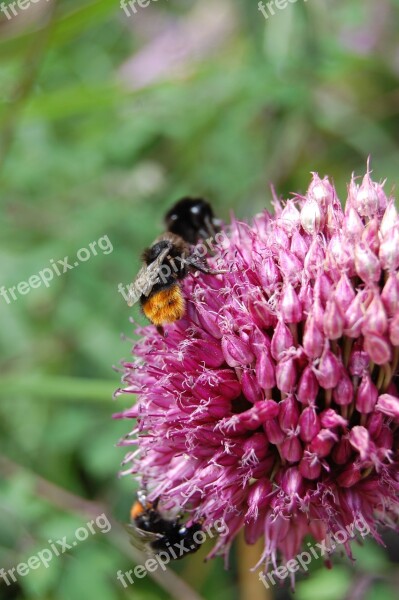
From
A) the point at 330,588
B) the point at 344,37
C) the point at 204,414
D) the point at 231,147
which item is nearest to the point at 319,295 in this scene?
the point at 204,414

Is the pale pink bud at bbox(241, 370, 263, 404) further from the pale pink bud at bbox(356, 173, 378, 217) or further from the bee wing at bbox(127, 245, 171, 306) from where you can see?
the pale pink bud at bbox(356, 173, 378, 217)

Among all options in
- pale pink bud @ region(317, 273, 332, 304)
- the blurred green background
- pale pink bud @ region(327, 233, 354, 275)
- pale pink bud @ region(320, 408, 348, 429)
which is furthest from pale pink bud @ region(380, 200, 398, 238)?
the blurred green background

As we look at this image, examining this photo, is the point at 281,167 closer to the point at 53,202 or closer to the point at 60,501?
the point at 53,202

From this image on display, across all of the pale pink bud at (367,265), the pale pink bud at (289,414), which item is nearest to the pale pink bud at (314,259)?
the pale pink bud at (367,265)

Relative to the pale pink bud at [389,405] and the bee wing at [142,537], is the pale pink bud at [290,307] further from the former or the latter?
the bee wing at [142,537]

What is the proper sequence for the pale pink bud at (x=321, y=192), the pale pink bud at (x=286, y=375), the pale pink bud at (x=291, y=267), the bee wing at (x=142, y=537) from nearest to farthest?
the pale pink bud at (x=286, y=375) < the pale pink bud at (x=291, y=267) < the pale pink bud at (x=321, y=192) < the bee wing at (x=142, y=537)

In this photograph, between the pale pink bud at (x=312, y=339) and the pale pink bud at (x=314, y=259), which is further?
the pale pink bud at (x=314, y=259)
